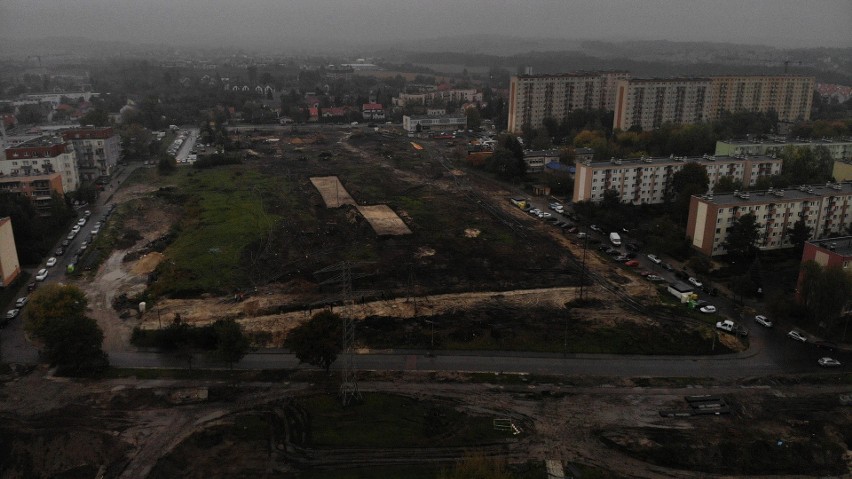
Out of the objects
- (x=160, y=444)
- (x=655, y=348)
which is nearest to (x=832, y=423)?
(x=655, y=348)

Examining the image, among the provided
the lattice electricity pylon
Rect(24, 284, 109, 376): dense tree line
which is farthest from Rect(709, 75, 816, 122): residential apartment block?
Rect(24, 284, 109, 376): dense tree line

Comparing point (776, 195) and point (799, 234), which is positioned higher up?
point (776, 195)

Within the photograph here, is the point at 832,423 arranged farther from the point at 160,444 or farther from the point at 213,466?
the point at 160,444

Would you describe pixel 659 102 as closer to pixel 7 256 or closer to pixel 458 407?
pixel 458 407

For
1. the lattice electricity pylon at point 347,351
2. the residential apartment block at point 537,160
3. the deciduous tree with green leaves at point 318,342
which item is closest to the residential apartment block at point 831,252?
the lattice electricity pylon at point 347,351

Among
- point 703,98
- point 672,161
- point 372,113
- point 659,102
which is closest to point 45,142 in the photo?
point 672,161

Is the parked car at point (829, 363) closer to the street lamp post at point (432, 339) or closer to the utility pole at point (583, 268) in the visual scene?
the utility pole at point (583, 268)
